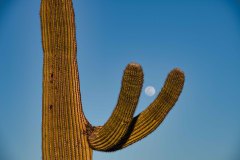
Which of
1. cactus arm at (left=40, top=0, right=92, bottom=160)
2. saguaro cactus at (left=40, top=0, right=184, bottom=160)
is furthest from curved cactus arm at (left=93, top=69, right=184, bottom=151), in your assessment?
cactus arm at (left=40, top=0, right=92, bottom=160)

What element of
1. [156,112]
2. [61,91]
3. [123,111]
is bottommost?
[123,111]

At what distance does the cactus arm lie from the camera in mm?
7109

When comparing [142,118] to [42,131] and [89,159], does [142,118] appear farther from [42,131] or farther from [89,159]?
[42,131]

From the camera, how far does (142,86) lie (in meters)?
6.66

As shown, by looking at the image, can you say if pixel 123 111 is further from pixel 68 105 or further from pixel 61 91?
pixel 61 91

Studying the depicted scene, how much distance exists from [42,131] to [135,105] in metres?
1.76

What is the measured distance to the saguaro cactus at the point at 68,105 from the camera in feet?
23.2

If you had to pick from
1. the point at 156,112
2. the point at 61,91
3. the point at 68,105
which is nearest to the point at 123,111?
the point at 156,112

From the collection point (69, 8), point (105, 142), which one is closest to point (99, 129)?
point (105, 142)

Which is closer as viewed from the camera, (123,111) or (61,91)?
(123,111)

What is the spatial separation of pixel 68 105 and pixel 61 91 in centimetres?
27

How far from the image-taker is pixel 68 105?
23.5 ft

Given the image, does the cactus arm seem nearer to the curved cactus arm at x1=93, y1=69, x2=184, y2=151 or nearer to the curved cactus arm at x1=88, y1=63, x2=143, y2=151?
the curved cactus arm at x1=88, y1=63, x2=143, y2=151

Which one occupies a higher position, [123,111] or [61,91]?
[61,91]
